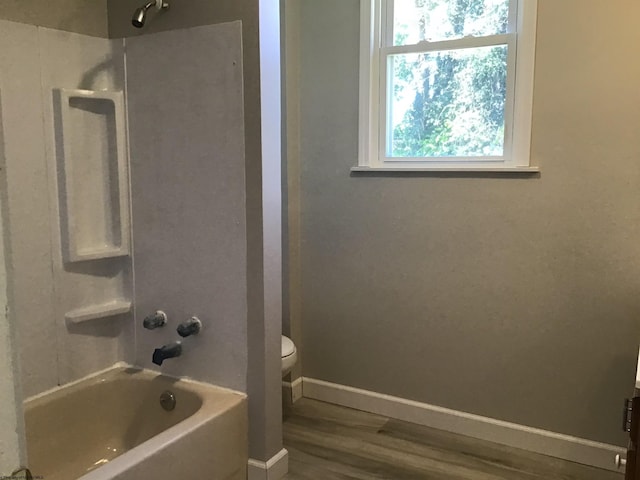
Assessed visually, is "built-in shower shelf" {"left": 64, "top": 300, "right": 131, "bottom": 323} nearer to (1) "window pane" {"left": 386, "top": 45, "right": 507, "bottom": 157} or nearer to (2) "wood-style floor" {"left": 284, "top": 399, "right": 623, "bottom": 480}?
(2) "wood-style floor" {"left": 284, "top": 399, "right": 623, "bottom": 480}

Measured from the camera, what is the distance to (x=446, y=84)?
9.21 feet

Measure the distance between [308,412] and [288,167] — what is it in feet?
4.28

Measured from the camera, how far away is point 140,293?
251 cm

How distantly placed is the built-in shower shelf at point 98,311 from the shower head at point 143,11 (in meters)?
1.14

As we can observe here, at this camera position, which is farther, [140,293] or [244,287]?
[140,293]

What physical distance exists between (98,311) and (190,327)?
411 mm

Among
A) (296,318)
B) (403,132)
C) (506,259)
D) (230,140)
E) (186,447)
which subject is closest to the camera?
(186,447)

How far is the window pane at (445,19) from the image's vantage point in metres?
2.65

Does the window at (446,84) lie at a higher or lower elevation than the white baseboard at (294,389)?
higher

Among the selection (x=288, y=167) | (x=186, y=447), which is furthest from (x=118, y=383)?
(x=288, y=167)

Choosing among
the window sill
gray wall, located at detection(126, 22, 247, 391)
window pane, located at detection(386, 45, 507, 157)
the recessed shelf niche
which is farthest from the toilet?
window pane, located at detection(386, 45, 507, 157)

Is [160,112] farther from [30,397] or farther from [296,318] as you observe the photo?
[296,318]

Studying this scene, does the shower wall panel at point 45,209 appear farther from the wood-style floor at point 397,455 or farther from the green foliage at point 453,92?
the green foliage at point 453,92

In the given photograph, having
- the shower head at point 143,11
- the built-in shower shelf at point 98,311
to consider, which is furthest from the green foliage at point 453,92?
the built-in shower shelf at point 98,311
